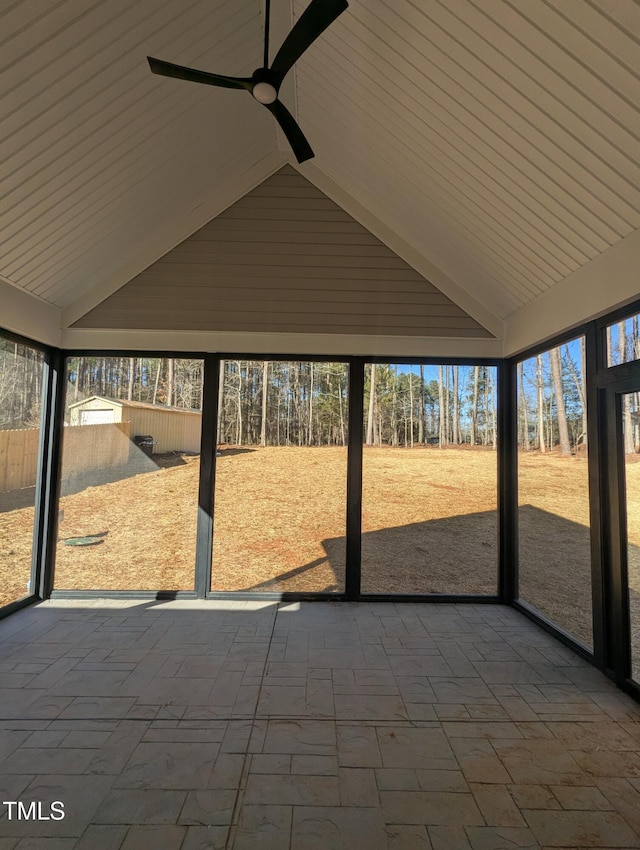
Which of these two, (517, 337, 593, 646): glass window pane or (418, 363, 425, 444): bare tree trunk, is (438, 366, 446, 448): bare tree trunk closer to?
(418, 363, 425, 444): bare tree trunk

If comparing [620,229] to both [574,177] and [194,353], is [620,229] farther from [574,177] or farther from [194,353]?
[194,353]

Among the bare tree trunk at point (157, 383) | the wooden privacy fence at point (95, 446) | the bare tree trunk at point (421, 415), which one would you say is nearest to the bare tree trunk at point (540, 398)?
the bare tree trunk at point (421, 415)

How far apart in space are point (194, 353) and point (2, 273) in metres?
1.65

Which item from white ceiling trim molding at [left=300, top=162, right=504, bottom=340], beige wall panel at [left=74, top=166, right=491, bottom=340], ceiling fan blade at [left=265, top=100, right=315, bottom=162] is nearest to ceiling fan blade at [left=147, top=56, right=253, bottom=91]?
ceiling fan blade at [left=265, top=100, right=315, bottom=162]

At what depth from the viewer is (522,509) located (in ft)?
13.7

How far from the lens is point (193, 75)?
2174mm

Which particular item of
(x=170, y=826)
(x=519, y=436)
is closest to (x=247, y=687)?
(x=170, y=826)

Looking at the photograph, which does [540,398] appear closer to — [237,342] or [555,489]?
[555,489]

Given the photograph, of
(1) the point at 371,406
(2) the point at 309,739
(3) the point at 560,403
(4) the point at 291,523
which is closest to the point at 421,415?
(1) the point at 371,406

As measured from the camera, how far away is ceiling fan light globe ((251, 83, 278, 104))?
224 centimetres

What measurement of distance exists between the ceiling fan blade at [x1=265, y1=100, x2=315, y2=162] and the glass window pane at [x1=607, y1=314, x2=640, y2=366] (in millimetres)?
2397

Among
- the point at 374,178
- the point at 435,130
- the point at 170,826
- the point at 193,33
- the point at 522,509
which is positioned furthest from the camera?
the point at 522,509

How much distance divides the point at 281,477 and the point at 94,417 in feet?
6.57

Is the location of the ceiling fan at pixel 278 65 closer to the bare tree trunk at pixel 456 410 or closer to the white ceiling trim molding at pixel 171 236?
the white ceiling trim molding at pixel 171 236
